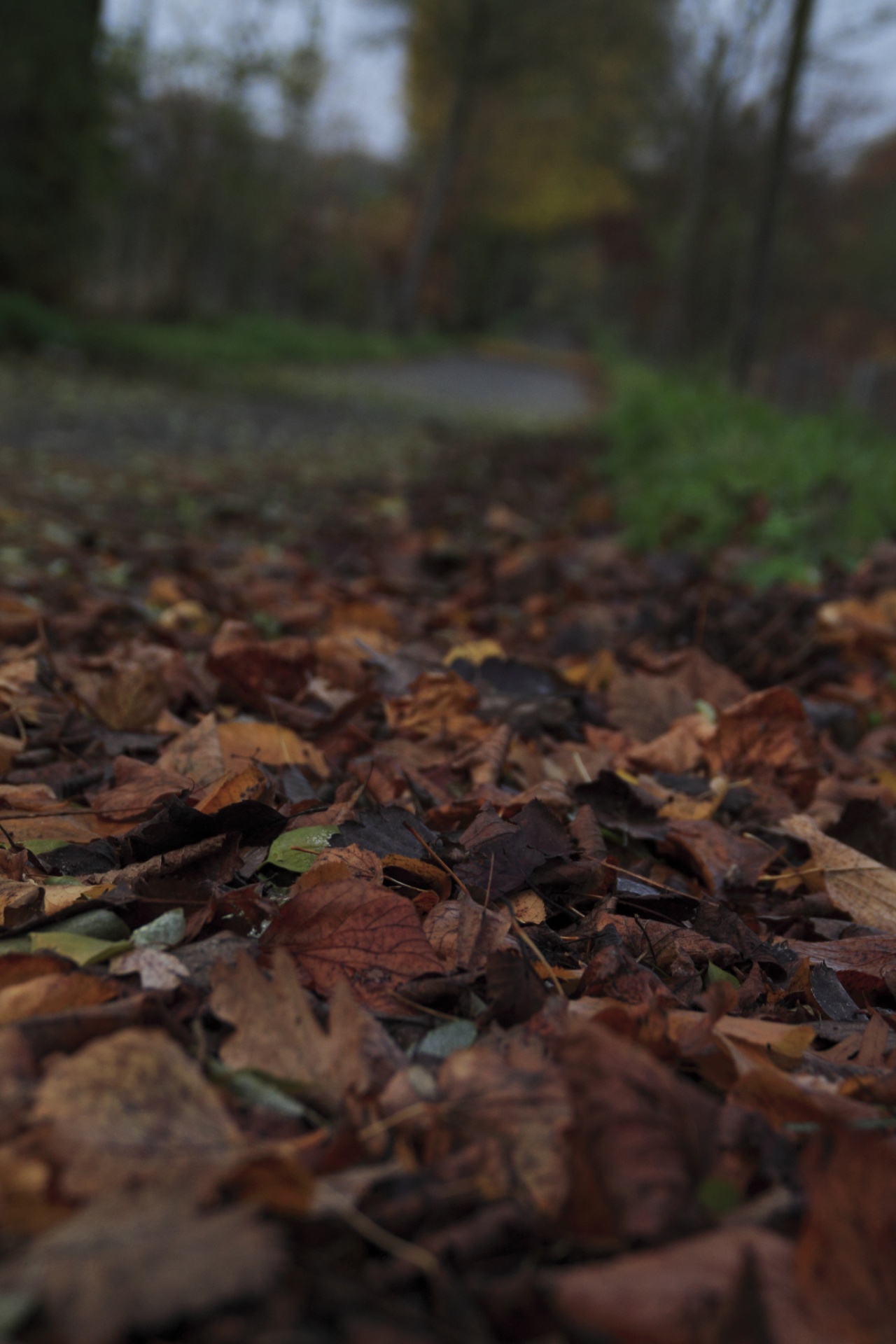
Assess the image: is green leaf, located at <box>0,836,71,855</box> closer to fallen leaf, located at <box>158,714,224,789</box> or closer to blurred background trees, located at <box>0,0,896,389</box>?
fallen leaf, located at <box>158,714,224,789</box>

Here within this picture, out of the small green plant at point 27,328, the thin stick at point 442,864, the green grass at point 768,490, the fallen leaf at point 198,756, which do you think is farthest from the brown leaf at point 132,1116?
the small green plant at point 27,328

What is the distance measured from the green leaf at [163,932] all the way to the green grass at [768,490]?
2.45 meters

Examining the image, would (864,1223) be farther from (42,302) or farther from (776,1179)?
(42,302)

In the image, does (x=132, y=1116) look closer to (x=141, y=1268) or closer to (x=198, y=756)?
(x=141, y=1268)

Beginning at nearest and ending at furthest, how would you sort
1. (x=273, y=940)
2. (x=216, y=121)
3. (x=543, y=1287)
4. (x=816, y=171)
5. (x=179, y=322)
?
(x=543, y=1287) → (x=273, y=940) → (x=216, y=121) → (x=179, y=322) → (x=816, y=171)

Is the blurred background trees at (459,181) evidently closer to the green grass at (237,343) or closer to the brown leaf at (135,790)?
the green grass at (237,343)

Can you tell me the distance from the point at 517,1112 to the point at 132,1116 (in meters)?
0.30

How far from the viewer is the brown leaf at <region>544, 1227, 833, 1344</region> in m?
0.64

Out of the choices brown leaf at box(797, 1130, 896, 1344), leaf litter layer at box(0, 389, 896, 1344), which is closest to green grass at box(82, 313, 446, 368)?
leaf litter layer at box(0, 389, 896, 1344)

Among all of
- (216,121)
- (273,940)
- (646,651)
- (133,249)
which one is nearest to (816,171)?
(216,121)

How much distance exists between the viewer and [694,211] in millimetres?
16812

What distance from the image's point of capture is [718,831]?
1546mm

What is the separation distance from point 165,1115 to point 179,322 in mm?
20084

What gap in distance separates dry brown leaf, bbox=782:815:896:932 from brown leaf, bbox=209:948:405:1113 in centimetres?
77
